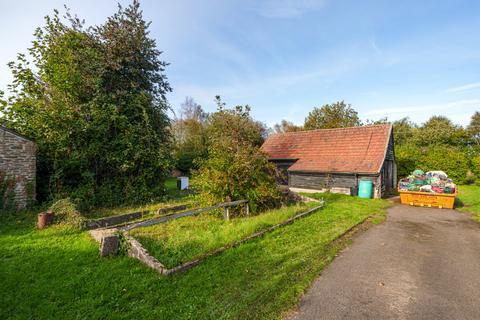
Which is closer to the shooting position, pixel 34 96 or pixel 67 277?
pixel 67 277

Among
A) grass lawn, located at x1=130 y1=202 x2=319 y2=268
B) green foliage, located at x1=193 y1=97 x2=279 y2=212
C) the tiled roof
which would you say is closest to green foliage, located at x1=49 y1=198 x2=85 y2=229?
grass lawn, located at x1=130 y1=202 x2=319 y2=268

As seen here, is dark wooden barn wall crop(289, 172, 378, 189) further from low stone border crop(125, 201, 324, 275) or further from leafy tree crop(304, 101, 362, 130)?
leafy tree crop(304, 101, 362, 130)

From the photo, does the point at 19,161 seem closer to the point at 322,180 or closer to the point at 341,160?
the point at 322,180

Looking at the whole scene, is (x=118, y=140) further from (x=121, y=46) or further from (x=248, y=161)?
(x=248, y=161)

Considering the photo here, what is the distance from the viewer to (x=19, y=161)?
32.6ft

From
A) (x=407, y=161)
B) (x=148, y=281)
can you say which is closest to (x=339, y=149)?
(x=407, y=161)

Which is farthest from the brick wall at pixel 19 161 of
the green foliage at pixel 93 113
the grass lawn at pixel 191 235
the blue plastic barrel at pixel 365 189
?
the blue plastic barrel at pixel 365 189

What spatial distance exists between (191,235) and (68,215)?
4.79 meters

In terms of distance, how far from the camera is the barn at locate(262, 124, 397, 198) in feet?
51.3

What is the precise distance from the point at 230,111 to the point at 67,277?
24631mm

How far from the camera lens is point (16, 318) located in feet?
11.1

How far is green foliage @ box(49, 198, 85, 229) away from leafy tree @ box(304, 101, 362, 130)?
120 feet

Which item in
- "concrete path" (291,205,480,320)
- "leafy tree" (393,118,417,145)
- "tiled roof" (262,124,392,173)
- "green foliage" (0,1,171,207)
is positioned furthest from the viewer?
"leafy tree" (393,118,417,145)

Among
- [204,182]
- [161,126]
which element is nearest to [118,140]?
[161,126]
